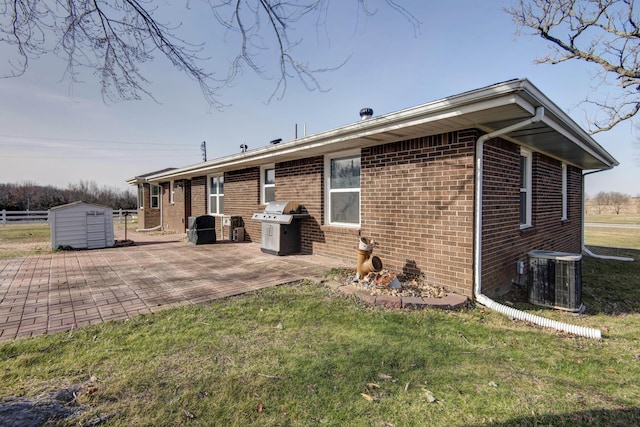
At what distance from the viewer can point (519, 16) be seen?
1098 cm

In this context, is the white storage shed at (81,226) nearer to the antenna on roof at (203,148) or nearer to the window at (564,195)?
the window at (564,195)

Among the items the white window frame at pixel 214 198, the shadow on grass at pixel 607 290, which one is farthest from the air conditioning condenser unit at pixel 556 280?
the white window frame at pixel 214 198

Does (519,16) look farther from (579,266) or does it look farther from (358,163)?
(579,266)

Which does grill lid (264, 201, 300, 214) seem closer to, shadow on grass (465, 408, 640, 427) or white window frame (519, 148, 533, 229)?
white window frame (519, 148, 533, 229)

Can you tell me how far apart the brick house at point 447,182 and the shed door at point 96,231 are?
5202 millimetres

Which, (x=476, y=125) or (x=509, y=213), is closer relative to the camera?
(x=476, y=125)

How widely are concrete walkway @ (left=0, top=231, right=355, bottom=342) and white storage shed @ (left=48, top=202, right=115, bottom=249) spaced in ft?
2.28

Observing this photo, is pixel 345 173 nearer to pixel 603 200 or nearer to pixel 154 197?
pixel 154 197

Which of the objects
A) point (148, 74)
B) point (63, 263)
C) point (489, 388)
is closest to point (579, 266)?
point (489, 388)

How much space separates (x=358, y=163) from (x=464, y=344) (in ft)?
14.0

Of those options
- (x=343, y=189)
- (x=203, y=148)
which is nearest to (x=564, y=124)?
(x=343, y=189)

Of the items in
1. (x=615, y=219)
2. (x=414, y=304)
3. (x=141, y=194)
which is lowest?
(x=414, y=304)

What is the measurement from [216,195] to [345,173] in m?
7.28

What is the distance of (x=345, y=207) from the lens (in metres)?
6.88
